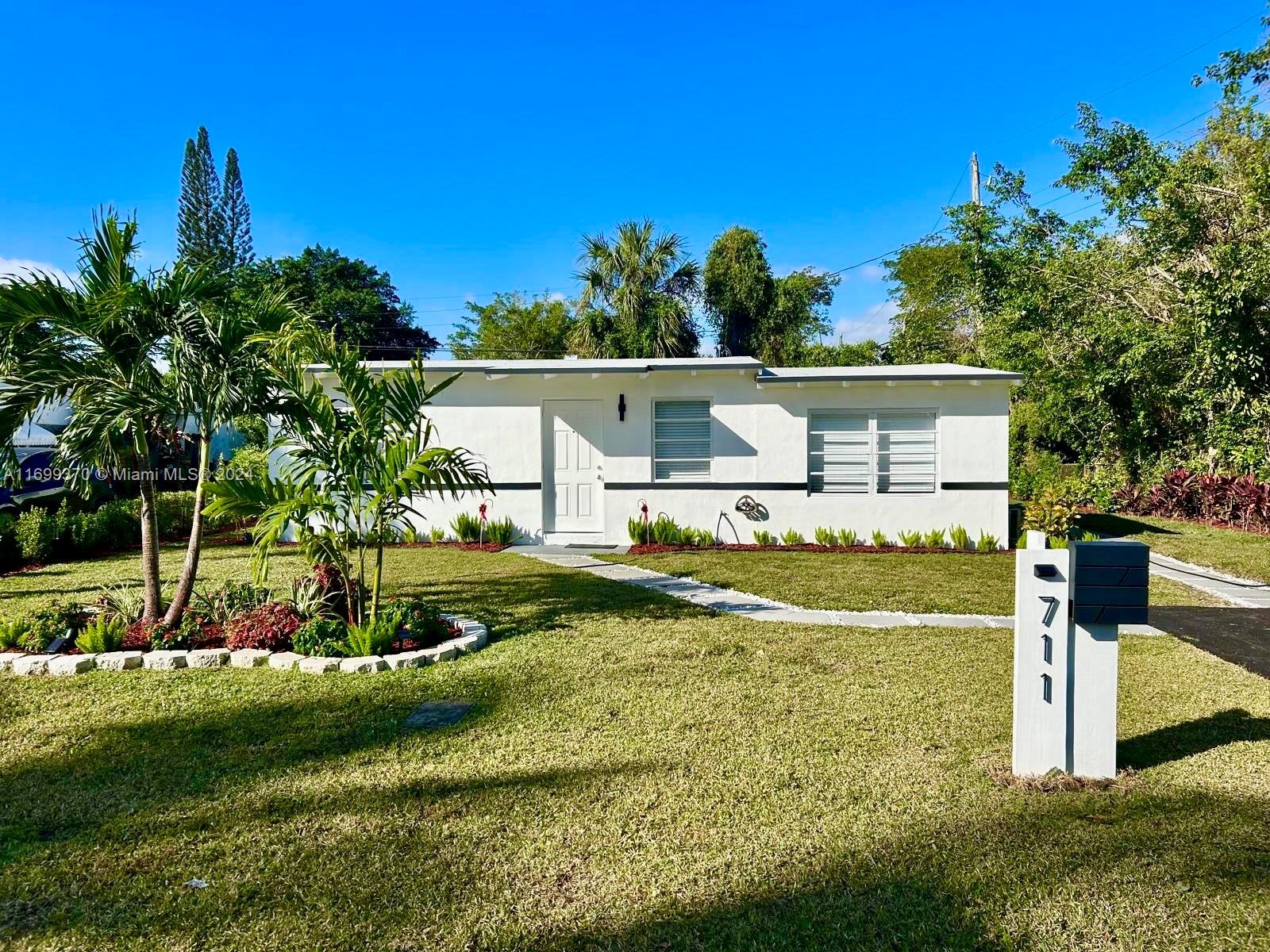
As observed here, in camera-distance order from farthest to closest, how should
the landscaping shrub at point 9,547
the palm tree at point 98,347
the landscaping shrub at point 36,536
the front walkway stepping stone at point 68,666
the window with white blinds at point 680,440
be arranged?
the window with white blinds at point 680,440 < the landscaping shrub at point 36,536 < the landscaping shrub at point 9,547 < the palm tree at point 98,347 < the front walkway stepping stone at point 68,666

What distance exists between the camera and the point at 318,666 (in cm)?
503

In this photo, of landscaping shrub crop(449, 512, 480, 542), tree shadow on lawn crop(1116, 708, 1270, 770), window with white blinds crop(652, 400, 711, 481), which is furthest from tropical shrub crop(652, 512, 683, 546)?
tree shadow on lawn crop(1116, 708, 1270, 770)

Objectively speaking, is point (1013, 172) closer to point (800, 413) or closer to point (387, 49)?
point (800, 413)

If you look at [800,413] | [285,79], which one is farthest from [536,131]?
[800,413]

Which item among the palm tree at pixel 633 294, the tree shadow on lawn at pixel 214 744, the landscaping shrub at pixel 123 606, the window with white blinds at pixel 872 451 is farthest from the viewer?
the palm tree at pixel 633 294

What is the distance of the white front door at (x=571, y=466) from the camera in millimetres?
11859

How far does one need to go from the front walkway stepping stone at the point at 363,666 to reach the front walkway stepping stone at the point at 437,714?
0.76 meters

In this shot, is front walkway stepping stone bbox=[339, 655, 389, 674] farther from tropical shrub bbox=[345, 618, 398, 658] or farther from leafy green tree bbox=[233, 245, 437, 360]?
leafy green tree bbox=[233, 245, 437, 360]

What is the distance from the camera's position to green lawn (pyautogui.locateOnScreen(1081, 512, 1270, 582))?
31.0 feet

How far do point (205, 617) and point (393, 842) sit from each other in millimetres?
3912

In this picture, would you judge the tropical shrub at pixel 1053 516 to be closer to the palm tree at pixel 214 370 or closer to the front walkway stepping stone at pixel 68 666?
the palm tree at pixel 214 370

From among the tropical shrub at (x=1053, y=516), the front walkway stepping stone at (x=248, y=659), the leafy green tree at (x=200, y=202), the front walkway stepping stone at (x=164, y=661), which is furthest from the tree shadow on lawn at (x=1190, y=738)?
the leafy green tree at (x=200, y=202)

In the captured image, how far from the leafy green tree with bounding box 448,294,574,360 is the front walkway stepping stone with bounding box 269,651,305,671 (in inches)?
940

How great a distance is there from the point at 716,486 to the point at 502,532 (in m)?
3.54
